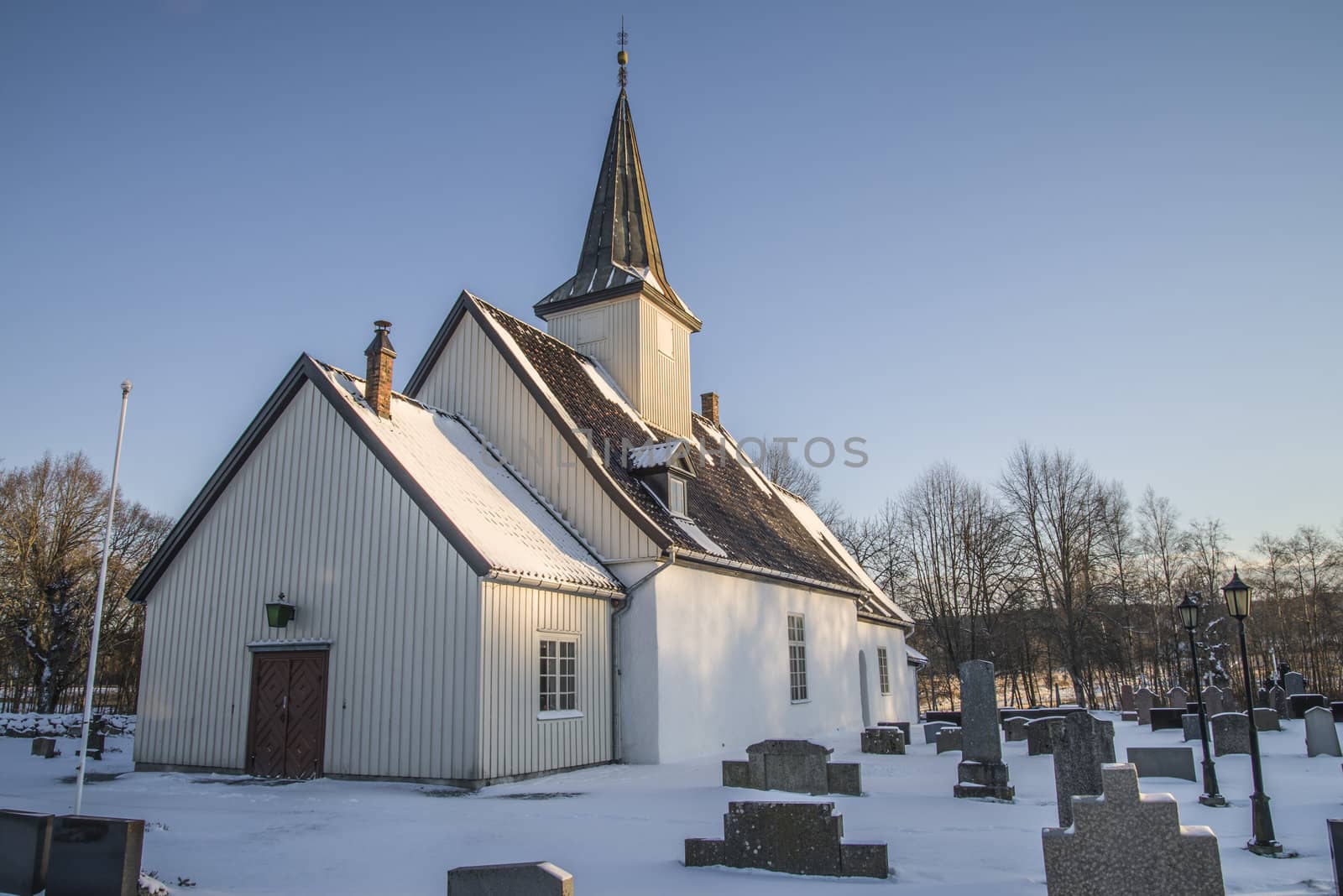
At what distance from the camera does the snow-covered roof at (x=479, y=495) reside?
13961 millimetres

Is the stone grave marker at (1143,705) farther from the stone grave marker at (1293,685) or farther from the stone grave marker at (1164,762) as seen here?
the stone grave marker at (1164,762)

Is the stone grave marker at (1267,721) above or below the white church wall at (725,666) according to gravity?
below

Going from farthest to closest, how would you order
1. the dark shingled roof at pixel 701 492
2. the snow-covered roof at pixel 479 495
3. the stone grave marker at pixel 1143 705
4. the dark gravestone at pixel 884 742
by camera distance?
the stone grave marker at pixel 1143 705
the dark shingled roof at pixel 701 492
the dark gravestone at pixel 884 742
the snow-covered roof at pixel 479 495

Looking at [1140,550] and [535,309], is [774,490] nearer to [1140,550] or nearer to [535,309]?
[535,309]

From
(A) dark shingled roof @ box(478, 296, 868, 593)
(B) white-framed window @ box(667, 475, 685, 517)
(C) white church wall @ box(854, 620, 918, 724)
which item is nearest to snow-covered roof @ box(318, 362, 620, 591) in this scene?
(A) dark shingled roof @ box(478, 296, 868, 593)

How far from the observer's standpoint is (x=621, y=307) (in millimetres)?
22422

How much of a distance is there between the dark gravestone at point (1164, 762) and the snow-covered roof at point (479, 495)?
8.77m

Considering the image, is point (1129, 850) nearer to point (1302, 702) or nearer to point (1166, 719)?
point (1166, 719)

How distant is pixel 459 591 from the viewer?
43.2 feet

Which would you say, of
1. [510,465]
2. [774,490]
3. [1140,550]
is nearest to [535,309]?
[510,465]

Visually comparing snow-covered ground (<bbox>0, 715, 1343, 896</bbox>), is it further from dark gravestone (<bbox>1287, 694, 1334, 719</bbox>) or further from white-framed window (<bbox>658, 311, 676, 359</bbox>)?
white-framed window (<bbox>658, 311, 676, 359</bbox>)

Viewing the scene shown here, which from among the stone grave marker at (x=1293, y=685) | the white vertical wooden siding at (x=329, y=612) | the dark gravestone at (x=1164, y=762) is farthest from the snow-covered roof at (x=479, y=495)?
the stone grave marker at (x=1293, y=685)

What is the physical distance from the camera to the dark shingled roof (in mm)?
18125

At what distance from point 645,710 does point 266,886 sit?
30.4ft
